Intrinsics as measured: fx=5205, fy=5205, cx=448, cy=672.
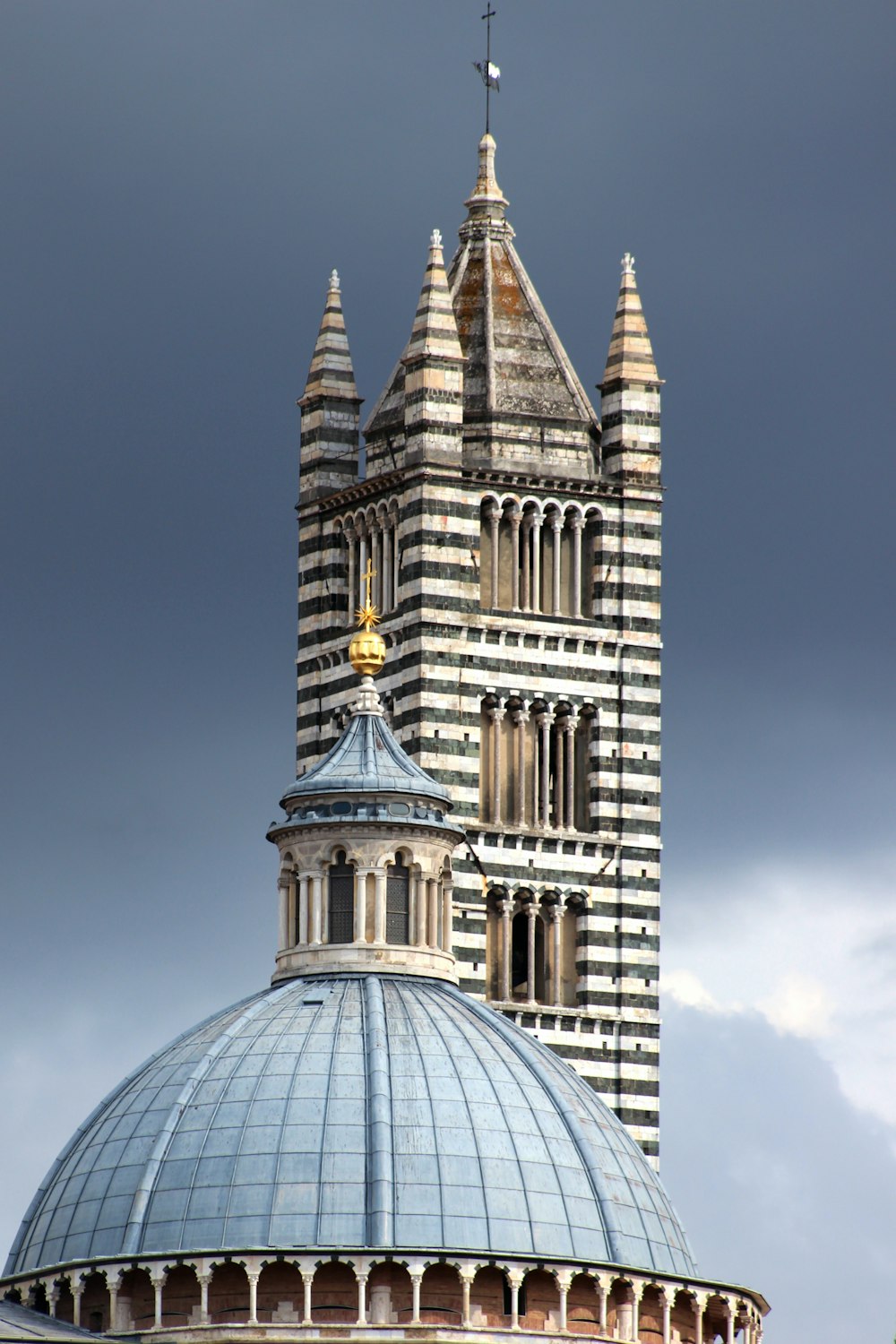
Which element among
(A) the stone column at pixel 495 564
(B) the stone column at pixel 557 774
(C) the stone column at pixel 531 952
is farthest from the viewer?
(A) the stone column at pixel 495 564

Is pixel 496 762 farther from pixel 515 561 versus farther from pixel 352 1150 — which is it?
pixel 352 1150

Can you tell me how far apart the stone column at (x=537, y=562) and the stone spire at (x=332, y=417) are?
5.80 m

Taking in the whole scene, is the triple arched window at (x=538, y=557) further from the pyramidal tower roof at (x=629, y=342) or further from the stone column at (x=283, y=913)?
the stone column at (x=283, y=913)

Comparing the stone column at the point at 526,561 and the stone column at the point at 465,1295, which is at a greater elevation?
the stone column at the point at 526,561

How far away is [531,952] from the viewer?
124625 millimetres

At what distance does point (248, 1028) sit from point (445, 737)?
3967 centimetres

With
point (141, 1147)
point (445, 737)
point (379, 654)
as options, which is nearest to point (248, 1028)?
point (141, 1147)

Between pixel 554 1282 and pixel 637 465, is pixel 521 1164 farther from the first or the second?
pixel 637 465

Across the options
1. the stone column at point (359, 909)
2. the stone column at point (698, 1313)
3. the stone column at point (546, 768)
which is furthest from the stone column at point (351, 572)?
the stone column at point (698, 1313)

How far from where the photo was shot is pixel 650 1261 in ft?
273

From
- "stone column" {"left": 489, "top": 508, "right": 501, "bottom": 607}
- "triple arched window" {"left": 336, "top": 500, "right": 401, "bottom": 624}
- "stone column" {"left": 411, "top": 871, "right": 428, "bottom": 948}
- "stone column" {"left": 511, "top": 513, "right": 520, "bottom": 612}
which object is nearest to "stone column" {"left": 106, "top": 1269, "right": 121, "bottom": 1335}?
"stone column" {"left": 411, "top": 871, "right": 428, "bottom": 948}

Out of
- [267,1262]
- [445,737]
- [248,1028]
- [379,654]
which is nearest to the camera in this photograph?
[267,1262]

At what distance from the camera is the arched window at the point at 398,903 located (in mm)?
87938

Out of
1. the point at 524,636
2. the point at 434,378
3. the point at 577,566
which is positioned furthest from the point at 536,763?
the point at 434,378
